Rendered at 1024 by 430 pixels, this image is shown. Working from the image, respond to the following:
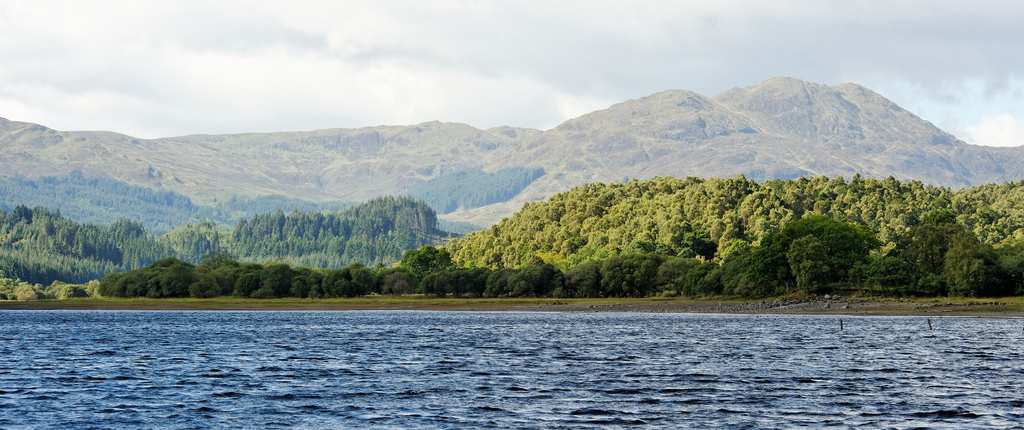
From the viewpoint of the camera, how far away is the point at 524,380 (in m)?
84.4

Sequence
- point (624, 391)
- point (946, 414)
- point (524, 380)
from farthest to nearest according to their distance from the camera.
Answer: point (524, 380) < point (624, 391) < point (946, 414)

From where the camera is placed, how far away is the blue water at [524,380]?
64875 millimetres

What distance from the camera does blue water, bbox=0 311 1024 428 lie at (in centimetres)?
6488

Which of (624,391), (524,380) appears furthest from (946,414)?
(524,380)

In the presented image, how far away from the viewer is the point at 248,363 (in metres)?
102

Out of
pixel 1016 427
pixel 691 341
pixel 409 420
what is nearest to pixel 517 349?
pixel 691 341

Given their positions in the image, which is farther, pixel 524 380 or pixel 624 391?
pixel 524 380

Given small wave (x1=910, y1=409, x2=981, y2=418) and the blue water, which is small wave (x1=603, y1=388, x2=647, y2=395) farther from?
small wave (x1=910, y1=409, x2=981, y2=418)

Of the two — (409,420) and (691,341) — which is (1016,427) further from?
(691,341)

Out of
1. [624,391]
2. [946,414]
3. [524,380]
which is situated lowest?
[946,414]

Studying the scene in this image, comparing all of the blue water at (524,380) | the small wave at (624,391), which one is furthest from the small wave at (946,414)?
the small wave at (624,391)

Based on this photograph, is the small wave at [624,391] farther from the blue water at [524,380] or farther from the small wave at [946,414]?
the small wave at [946,414]

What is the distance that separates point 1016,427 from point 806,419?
32.0 ft

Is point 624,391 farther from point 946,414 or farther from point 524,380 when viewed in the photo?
point 946,414
